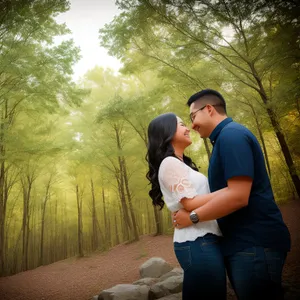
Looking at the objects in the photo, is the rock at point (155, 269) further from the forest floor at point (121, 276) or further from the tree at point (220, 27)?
the tree at point (220, 27)

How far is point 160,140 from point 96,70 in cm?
1561

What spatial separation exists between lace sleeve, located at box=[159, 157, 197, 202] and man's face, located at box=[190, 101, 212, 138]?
339 millimetres

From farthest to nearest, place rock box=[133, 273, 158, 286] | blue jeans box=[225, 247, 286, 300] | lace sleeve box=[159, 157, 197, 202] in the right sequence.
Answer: rock box=[133, 273, 158, 286], lace sleeve box=[159, 157, 197, 202], blue jeans box=[225, 247, 286, 300]

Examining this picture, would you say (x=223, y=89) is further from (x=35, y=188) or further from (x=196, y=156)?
(x=35, y=188)

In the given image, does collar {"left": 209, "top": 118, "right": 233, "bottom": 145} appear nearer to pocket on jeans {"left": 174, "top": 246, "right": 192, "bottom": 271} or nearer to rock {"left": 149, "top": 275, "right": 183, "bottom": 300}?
pocket on jeans {"left": 174, "top": 246, "right": 192, "bottom": 271}

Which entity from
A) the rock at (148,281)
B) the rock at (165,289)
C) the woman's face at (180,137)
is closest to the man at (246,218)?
the woman's face at (180,137)

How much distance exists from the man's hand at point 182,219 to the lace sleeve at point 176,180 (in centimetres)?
10

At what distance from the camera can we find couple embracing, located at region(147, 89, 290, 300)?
1.23 m

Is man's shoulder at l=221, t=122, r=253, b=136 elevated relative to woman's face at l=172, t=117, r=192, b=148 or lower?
lower

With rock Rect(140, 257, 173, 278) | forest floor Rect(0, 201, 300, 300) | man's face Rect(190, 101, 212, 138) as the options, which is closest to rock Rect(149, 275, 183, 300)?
rock Rect(140, 257, 173, 278)

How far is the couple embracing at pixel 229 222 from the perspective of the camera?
4.02 ft

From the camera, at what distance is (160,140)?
1.78 m

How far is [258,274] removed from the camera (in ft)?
3.98

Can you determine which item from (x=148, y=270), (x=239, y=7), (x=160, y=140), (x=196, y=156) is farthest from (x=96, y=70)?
(x=160, y=140)
